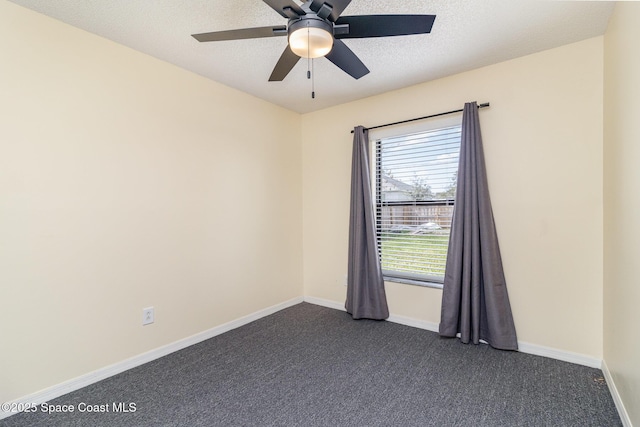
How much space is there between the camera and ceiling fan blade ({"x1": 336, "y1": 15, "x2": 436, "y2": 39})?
1414 mm

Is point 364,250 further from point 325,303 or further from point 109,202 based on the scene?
point 109,202

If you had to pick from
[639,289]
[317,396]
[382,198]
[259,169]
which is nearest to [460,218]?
[382,198]

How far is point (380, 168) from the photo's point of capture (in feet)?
11.2

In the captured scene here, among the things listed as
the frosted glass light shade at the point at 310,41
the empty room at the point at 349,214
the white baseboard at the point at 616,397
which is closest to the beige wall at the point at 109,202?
the empty room at the point at 349,214

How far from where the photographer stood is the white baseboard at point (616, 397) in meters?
1.63

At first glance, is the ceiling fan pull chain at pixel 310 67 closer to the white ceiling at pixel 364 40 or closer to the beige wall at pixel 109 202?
the white ceiling at pixel 364 40

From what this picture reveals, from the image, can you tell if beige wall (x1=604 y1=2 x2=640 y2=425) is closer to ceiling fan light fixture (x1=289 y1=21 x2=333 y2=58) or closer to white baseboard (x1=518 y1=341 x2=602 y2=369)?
white baseboard (x1=518 y1=341 x2=602 y2=369)

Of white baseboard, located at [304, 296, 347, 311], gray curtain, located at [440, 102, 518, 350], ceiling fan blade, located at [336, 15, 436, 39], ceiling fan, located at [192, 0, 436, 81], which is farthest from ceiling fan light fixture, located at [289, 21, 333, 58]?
white baseboard, located at [304, 296, 347, 311]

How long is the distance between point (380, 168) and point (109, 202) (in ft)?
8.28

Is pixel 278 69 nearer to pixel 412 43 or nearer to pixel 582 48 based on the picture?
pixel 412 43

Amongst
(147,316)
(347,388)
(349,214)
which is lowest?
(347,388)

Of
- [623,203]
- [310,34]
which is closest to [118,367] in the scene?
[310,34]

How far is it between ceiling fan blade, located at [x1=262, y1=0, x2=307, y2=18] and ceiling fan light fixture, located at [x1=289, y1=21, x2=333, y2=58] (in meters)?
0.06

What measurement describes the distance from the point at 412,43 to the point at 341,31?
1020mm
